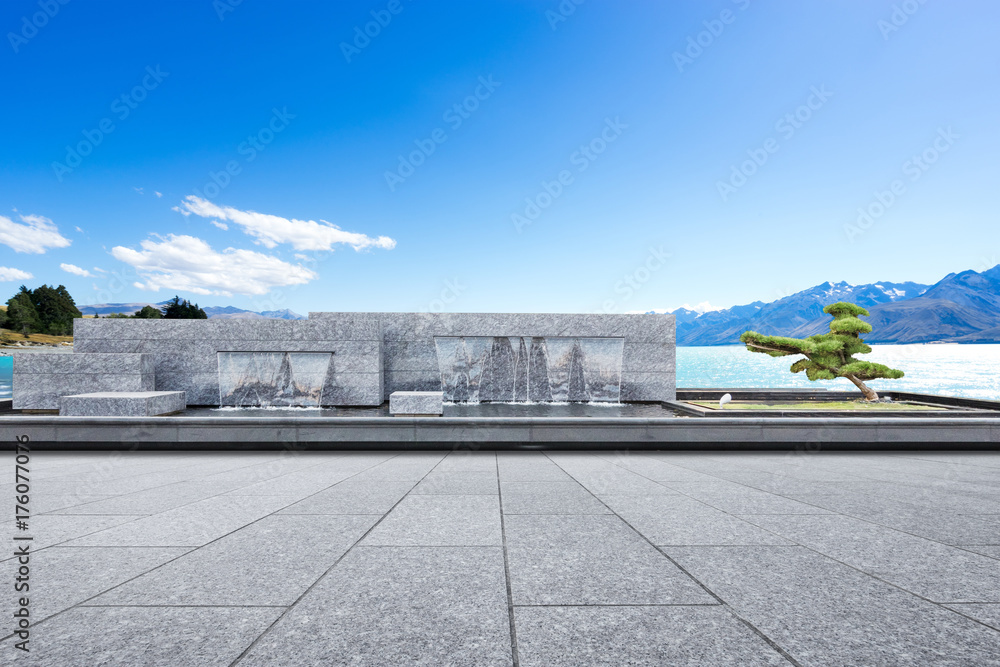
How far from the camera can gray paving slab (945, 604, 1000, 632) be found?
3.27 metres

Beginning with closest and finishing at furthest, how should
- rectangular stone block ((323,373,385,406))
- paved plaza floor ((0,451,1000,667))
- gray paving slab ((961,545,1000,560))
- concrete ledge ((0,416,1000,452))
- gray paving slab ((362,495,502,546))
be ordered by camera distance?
paved plaza floor ((0,451,1000,667)), gray paving slab ((961,545,1000,560)), gray paving slab ((362,495,502,546)), concrete ledge ((0,416,1000,452)), rectangular stone block ((323,373,385,406))

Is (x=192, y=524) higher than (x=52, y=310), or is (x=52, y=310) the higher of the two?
(x=52, y=310)

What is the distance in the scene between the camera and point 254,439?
1061 centimetres

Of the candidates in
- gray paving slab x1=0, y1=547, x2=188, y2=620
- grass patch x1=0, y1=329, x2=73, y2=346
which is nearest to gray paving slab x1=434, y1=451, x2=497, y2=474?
gray paving slab x1=0, y1=547, x2=188, y2=620

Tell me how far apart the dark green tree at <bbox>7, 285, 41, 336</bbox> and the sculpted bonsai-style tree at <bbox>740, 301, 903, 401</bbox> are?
464 feet

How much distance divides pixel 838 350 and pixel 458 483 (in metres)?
15.9

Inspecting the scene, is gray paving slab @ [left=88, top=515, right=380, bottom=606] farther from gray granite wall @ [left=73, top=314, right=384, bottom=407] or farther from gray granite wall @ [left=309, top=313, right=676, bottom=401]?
gray granite wall @ [left=309, top=313, right=676, bottom=401]

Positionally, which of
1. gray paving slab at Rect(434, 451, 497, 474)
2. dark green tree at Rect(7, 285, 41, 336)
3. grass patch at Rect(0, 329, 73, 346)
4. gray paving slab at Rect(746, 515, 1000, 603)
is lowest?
gray paving slab at Rect(434, 451, 497, 474)

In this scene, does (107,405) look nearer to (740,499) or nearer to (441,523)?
(441,523)

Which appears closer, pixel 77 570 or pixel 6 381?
pixel 77 570

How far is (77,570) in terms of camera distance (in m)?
4.11

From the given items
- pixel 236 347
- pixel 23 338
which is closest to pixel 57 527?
pixel 236 347

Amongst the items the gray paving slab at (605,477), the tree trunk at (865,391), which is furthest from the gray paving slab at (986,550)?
the tree trunk at (865,391)

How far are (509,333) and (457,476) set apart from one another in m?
10.4
